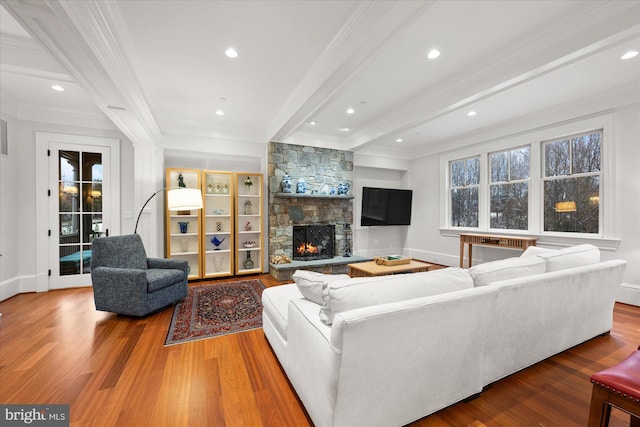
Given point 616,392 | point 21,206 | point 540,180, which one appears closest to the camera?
point 616,392

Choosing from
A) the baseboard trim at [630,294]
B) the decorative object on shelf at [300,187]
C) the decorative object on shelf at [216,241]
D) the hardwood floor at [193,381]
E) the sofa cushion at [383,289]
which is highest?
the decorative object on shelf at [300,187]

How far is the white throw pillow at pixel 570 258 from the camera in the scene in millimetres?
2135

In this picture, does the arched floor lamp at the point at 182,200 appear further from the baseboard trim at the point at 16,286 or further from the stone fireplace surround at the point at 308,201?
the baseboard trim at the point at 16,286

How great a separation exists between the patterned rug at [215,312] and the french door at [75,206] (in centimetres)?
188

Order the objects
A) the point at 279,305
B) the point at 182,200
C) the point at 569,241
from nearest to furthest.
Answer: the point at 279,305 < the point at 182,200 < the point at 569,241

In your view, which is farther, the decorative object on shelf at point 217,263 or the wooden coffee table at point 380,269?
the decorative object on shelf at point 217,263

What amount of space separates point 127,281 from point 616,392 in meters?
3.79

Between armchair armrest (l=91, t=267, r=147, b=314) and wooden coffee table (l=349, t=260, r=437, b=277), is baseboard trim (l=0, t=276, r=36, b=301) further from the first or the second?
wooden coffee table (l=349, t=260, r=437, b=277)

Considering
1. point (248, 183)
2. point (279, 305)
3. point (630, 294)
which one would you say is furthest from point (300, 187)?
point (630, 294)

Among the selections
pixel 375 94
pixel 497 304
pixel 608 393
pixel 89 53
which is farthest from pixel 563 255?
pixel 89 53

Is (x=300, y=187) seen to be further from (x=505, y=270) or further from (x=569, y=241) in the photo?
(x=569, y=241)

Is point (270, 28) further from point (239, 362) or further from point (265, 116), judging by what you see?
point (239, 362)

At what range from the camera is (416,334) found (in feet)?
4.44

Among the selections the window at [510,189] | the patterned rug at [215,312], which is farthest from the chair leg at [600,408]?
the window at [510,189]
